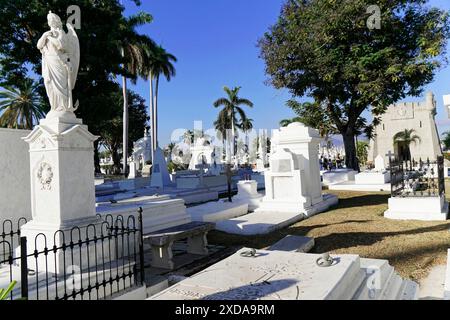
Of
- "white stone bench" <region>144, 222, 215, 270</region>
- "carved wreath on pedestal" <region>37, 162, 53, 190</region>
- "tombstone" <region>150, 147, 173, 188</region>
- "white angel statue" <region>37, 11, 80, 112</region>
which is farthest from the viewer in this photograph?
"tombstone" <region>150, 147, 173, 188</region>

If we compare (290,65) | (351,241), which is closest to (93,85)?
(290,65)

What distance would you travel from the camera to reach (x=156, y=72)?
34.2 meters

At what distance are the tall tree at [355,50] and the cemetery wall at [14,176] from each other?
17.2 meters

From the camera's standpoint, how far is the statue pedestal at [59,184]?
4.90 m

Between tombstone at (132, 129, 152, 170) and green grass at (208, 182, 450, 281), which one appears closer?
green grass at (208, 182, 450, 281)

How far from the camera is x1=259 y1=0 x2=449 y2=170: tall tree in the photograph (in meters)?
18.6

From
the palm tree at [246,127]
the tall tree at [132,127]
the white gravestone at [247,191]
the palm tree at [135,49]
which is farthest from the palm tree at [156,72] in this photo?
the white gravestone at [247,191]

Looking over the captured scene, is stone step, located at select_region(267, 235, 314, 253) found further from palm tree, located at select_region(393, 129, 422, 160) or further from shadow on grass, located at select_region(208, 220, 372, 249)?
palm tree, located at select_region(393, 129, 422, 160)

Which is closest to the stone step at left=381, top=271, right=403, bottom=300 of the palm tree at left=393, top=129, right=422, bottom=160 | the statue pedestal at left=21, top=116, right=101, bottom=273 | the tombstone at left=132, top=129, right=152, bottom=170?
the statue pedestal at left=21, top=116, right=101, bottom=273

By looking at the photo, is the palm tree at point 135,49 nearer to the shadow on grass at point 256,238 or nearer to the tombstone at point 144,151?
the tombstone at point 144,151

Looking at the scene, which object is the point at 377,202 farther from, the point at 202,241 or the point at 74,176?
the point at 74,176

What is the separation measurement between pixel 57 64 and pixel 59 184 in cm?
188

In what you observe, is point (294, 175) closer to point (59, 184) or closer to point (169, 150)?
point (59, 184)

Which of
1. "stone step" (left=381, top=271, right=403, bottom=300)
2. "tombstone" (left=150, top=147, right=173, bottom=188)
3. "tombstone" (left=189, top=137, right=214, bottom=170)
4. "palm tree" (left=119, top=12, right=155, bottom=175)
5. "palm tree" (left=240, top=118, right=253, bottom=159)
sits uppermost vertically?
"palm tree" (left=119, top=12, right=155, bottom=175)
